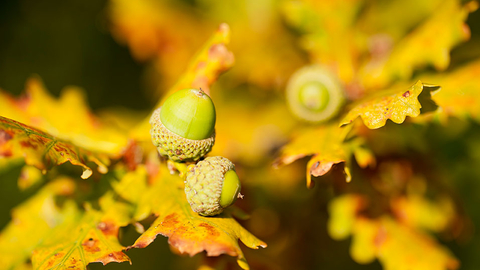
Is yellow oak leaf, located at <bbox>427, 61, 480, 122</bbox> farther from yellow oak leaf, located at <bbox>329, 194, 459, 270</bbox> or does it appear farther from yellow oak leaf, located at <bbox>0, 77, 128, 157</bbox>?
yellow oak leaf, located at <bbox>0, 77, 128, 157</bbox>

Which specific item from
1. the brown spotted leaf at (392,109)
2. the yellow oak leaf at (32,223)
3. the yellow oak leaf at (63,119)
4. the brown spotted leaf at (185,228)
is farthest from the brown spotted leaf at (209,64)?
the brown spotted leaf at (392,109)

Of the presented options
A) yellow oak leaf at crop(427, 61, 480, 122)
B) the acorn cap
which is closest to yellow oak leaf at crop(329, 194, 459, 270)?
yellow oak leaf at crop(427, 61, 480, 122)

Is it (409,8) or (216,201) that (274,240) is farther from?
(409,8)

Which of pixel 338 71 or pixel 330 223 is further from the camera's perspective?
pixel 338 71

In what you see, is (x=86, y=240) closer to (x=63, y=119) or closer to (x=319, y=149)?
(x=63, y=119)

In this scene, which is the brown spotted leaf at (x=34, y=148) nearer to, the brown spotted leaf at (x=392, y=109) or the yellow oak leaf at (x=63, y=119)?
the yellow oak leaf at (x=63, y=119)

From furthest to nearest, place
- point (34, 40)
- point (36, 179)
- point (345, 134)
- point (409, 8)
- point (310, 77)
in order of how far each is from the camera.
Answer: point (34, 40)
point (409, 8)
point (310, 77)
point (36, 179)
point (345, 134)

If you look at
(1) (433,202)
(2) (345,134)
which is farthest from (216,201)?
(1) (433,202)
